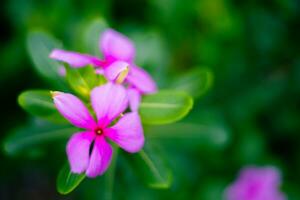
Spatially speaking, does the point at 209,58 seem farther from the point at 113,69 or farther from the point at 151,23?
the point at 113,69

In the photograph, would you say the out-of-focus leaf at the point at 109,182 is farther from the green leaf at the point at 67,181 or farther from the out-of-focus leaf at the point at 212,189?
the out-of-focus leaf at the point at 212,189

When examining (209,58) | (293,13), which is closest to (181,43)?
(209,58)

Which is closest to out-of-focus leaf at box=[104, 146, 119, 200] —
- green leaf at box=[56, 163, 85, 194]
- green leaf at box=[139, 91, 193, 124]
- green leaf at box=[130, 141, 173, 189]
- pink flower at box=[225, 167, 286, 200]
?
green leaf at box=[130, 141, 173, 189]

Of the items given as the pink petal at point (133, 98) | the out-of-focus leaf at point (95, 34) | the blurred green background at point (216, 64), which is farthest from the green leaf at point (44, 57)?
the blurred green background at point (216, 64)

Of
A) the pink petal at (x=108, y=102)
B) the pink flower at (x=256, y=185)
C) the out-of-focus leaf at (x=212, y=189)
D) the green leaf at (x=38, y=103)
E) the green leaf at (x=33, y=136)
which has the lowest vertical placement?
the out-of-focus leaf at (x=212, y=189)

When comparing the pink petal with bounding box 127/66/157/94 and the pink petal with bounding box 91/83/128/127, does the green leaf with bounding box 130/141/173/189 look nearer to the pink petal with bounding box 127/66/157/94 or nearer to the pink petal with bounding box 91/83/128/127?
the pink petal with bounding box 127/66/157/94

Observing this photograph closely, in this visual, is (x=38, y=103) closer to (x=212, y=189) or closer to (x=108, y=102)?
(x=108, y=102)
